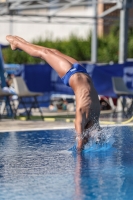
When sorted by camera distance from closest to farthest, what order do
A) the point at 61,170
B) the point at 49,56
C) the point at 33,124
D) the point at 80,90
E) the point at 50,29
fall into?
1. the point at 61,170
2. the point at 80,90
3. the point at 49,56
4. the point at 33,124
5. the point at 50,29

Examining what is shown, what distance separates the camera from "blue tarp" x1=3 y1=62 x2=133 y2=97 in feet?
58.2

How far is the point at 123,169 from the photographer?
26.2 feet

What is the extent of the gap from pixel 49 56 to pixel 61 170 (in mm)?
2280

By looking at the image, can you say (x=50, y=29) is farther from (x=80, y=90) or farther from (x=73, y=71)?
(x=80, y=90)

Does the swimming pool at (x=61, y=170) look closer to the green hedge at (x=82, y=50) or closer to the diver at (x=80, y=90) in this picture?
the diver at (x=80, y=90)

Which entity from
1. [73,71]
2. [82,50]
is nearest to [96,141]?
[73,71]

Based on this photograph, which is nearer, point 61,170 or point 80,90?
point 61,170

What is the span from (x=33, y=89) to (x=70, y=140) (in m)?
8.12

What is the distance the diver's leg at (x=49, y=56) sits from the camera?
31.0 ft

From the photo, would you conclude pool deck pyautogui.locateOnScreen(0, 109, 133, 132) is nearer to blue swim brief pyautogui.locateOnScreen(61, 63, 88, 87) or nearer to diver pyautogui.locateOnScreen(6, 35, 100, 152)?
diver pyautogui.locateOnScreen(6, 35, 100, 152)

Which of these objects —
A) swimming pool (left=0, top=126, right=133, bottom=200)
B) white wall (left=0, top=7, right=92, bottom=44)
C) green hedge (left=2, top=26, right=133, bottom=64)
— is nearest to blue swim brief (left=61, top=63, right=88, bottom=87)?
swimming pool (left=0, top=126, right=133, bottom=200)

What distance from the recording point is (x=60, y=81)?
62.3 ft

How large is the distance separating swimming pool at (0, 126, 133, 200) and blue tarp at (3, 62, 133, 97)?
662cm

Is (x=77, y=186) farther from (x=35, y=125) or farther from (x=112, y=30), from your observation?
(x=112, y=30)
